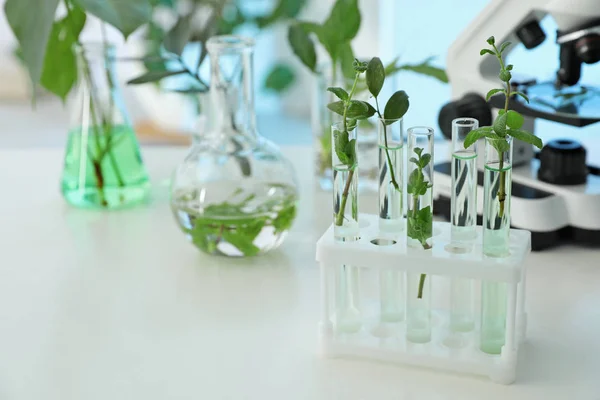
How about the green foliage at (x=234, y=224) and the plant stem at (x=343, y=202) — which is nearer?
the plant stem at (x=343, y=202)

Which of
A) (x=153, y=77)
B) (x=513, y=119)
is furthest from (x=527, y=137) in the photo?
(x=153, y=77)

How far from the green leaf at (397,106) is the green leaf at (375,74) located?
0.02 m

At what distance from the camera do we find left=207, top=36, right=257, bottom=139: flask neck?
1110 millimetres

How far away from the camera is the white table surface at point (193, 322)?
844 mm

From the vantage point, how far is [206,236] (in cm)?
112

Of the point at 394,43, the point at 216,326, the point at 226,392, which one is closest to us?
the point at 226,392

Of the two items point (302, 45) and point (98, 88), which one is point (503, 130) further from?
point (98, 88)

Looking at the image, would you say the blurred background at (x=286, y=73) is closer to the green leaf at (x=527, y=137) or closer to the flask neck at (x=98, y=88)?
the flask neck at (x=98, y=88)

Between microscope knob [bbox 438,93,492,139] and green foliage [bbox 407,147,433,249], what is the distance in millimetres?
397

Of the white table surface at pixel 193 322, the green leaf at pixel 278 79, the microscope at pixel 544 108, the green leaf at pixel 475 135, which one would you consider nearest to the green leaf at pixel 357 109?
the green leaf at pixel 475 135

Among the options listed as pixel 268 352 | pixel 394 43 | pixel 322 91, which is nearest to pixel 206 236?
pixel 268 352

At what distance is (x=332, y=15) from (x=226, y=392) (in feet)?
2.22

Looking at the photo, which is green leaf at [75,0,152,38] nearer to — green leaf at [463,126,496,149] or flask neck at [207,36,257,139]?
flask neck at [207,36,257,139]

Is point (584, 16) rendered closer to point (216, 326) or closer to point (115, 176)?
point (216, 326)
